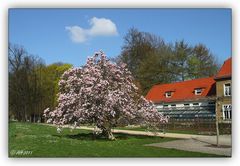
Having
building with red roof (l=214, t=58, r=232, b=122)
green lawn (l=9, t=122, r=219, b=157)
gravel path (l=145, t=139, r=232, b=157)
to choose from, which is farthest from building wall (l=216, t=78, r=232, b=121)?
green lawn (l=9, t=122, r=219, b=157)

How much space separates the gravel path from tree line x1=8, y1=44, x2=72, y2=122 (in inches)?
88.6

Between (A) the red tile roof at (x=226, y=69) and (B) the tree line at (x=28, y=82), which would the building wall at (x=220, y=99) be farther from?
(B) the tree line at (x=28, y=82)

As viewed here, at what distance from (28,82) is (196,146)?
10.7ft

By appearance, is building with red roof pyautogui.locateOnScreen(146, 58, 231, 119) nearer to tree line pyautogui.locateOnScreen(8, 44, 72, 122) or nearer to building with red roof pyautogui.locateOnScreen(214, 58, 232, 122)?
building with red roof pyautogui.locateOnScreen(214, 58, 232, 122)

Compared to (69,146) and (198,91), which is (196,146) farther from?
(69,146)

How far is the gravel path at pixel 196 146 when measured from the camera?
25.5ft

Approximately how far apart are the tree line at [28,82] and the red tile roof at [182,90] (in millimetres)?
1722

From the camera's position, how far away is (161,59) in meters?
8.55

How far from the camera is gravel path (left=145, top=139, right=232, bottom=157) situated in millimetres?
7770

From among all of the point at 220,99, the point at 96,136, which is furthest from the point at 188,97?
the point at 96,136

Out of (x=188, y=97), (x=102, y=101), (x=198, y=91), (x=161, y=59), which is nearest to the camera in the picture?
(x=161, y=59)

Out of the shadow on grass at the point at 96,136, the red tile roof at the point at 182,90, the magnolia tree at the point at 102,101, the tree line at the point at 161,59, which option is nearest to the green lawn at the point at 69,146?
the shadow on grass at the point at 96,136

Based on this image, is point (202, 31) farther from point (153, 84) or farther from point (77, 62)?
point (77, 62)
